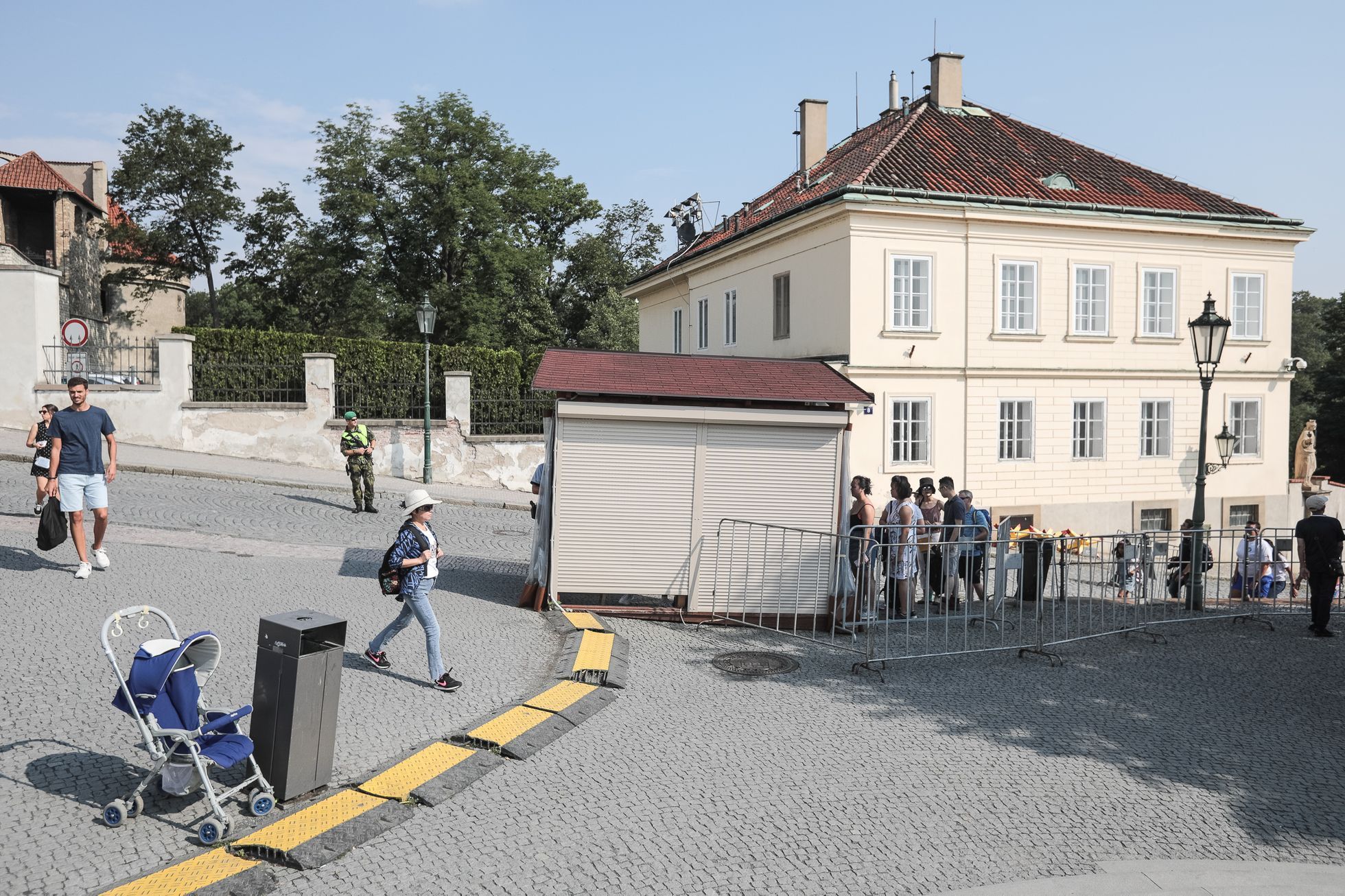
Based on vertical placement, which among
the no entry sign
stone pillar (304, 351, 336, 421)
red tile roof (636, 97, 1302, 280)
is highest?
red tile roof (636, 97, 1302, 280)

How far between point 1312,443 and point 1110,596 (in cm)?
2176

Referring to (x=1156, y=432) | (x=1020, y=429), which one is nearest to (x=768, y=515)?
(x=1020, y=429)

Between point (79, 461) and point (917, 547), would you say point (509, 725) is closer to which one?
point (917, 547)

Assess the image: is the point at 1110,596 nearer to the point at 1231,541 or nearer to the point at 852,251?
the point at 1231,541

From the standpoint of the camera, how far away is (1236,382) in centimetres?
2753

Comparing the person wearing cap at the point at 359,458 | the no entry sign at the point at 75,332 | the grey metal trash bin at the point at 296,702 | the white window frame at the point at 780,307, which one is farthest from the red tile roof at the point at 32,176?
the grey metal trash bin at the point at 296,702

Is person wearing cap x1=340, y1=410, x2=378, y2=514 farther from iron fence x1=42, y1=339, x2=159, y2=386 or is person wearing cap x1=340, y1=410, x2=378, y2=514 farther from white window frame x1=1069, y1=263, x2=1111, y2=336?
white window frame x1=1069, y1=263, x2=1111, y2=336

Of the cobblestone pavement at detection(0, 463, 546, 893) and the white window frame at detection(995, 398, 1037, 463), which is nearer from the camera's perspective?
the cobblestone pavement at detection(0, 463, 546, 893)

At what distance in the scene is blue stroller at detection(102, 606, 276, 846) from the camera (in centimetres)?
539

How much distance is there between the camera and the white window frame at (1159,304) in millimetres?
26266

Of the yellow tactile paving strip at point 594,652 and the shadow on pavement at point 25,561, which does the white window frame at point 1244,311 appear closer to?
the yellow tactile paving strip at point 594,652

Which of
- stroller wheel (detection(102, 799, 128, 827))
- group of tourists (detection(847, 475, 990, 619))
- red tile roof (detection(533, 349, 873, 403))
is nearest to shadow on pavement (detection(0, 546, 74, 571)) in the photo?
red tile roof (detection(533, 349, 873, 403))

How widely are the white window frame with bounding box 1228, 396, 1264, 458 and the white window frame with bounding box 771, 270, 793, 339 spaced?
12.3 meters

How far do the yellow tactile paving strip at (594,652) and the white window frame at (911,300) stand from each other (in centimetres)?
1539
